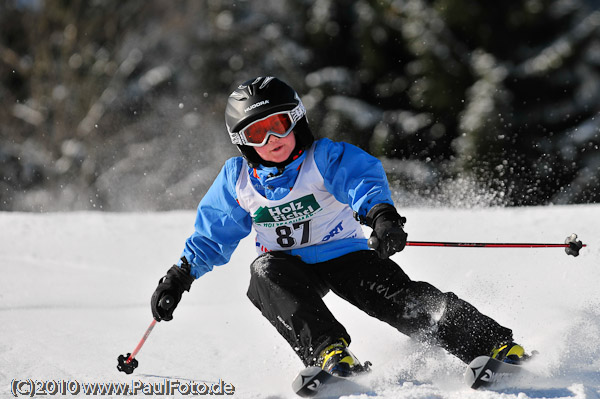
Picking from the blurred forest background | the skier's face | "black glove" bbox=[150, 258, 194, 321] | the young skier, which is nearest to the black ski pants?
the young skier

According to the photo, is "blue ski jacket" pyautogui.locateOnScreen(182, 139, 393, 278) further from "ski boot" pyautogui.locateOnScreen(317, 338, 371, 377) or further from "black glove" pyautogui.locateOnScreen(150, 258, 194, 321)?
"ski boot" pyautogui.locateOnScreen(317, 338, 371, 377)

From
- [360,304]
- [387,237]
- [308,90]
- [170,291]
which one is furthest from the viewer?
[308,90]

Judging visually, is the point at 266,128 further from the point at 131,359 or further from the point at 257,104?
the point at 131,359

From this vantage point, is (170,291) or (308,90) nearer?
(170,291)

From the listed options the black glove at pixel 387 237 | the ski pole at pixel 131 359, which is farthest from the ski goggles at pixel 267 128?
the ski pole at pixel 131 359

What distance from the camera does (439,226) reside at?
5.52 metres

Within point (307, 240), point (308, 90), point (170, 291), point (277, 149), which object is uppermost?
point (308, 90)

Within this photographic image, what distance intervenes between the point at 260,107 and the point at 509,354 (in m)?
1.30

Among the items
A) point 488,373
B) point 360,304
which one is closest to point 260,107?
point 360,304

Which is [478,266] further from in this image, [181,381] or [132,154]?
[132,154]

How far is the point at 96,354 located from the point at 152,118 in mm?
16349

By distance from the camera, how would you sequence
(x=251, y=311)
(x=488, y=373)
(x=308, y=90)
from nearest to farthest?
(x=488, y=373) < (x=251, y=311) < (x=308, y=90)

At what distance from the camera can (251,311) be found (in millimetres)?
4047

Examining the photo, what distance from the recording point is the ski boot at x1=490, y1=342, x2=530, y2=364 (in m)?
2.37
